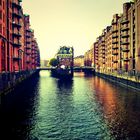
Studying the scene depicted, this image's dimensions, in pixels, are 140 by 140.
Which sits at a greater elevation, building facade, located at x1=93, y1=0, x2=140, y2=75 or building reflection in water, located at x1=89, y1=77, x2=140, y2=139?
building facade, located at x1=93, y1=0, x2=140, y2=75

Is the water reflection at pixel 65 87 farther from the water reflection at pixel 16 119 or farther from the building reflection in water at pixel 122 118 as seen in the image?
the water reflection at pixel 16 119

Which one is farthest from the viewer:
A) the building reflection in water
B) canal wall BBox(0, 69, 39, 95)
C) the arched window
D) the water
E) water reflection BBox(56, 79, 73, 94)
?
water reflection BBox(56, 79, 73, 94)

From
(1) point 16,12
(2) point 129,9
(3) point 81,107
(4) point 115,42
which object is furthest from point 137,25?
(3) point 81,107

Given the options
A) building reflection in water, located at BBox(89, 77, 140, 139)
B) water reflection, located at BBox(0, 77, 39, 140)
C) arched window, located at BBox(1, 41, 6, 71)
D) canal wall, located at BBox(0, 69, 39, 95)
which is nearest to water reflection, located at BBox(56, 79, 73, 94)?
canal wall, located at BBox(0, 69, 39, 95)

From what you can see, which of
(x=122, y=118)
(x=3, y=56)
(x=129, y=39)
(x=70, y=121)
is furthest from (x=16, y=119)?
(x=129, y=39)

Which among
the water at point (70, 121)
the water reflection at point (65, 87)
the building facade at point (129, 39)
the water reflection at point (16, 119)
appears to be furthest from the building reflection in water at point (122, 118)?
the building facade at point (129, 39)

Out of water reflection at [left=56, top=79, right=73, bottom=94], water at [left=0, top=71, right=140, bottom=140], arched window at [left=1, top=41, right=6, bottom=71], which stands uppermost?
arched window at [left=1, top=41, right=6, bottom=71]

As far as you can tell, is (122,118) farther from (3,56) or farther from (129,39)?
(129,39)

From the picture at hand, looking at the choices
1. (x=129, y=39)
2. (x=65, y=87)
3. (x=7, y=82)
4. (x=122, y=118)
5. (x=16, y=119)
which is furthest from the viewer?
(x=129, y=39)

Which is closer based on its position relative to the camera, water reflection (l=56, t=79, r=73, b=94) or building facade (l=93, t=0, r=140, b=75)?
water reflection (l=56, t=79, r=73, b=94)

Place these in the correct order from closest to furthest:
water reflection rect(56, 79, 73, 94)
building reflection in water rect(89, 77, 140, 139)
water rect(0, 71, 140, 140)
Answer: water rect(0, 71, 140, 140) → building reflection in water rect(89, 77, 140, 139) → water reflection rect(56, 79, 73, 94)

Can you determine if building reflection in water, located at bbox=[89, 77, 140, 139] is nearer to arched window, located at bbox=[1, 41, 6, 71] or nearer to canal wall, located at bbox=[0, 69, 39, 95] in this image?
canal wall, located at bbox=[0, 69, 39, 95]

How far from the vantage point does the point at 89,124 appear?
3192 cm

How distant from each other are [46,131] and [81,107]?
15.6 meters
